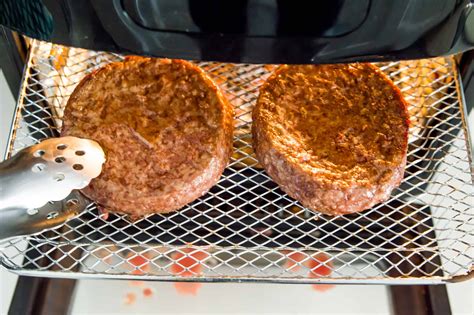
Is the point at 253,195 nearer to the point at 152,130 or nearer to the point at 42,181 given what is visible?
the point at 152,130

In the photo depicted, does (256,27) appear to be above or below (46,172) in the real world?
above

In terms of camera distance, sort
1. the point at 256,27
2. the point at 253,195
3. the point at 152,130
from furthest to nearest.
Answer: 1. the point at 253,195
2. the point at 152,130
3. the point at 256,27

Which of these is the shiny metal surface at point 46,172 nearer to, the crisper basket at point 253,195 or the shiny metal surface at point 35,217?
the shiny metal surface at point 35,217

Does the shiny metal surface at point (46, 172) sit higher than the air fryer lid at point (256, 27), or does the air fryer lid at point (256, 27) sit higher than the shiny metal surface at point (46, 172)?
the air fryer lid at point (256, 27)

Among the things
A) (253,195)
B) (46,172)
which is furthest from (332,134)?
(46,172)

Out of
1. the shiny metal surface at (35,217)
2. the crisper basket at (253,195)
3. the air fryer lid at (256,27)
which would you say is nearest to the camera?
the air fryer lid at (256,27)

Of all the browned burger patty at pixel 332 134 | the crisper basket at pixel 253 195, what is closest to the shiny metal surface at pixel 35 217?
the crisper basket at pixel 253 195
